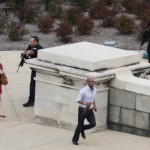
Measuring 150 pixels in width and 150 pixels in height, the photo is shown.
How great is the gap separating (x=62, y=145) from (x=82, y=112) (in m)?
0.68

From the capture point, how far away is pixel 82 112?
38.6 ft

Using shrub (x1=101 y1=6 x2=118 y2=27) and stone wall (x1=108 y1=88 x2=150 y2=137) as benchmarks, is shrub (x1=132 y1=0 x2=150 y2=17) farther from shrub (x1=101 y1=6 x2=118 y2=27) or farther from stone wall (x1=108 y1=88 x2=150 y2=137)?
stone wall (x1=108 y1=88 x2=150 y2=137)

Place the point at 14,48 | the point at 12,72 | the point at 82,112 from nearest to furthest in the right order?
1. the point at 82,112
2. the point at 12,72
3. the point at 14,48

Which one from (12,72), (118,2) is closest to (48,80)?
(12,72)

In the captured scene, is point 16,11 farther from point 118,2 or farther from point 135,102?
point 135,102

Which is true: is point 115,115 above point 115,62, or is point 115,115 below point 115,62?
below

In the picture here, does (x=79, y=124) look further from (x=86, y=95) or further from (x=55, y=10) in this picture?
(x=55, y=10)

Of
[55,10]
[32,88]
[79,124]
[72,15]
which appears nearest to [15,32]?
[72,15]

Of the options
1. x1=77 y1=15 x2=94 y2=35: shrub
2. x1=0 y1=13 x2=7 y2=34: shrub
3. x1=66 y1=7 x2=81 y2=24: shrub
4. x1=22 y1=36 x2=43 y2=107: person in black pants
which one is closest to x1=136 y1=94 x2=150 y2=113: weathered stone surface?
x1=22 y1=36 x2=43 y2=107: person in black pants

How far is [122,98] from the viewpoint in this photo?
1255 centimetres

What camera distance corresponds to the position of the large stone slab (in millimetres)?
12477

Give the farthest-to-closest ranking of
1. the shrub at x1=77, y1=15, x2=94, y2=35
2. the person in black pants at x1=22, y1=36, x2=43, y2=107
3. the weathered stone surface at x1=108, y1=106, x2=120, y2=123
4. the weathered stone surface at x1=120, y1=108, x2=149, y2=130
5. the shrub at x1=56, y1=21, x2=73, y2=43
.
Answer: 1. the shrub at x1=77, y1=15, x2=94, y2=35
2. the shrub at x1=56, y1=21, x2=73, y2=43
3. the person in black pants at x1=22, y1=36, x2=43, y2=107
4. the weathered stone surface at x1=108, y1=106, x2=120, y2=123
5. the weathered stone surface at x1=120, y1=108, x2=149, y2=130

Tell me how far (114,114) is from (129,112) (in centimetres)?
38

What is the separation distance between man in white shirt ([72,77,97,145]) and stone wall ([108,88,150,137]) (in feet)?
2.82
